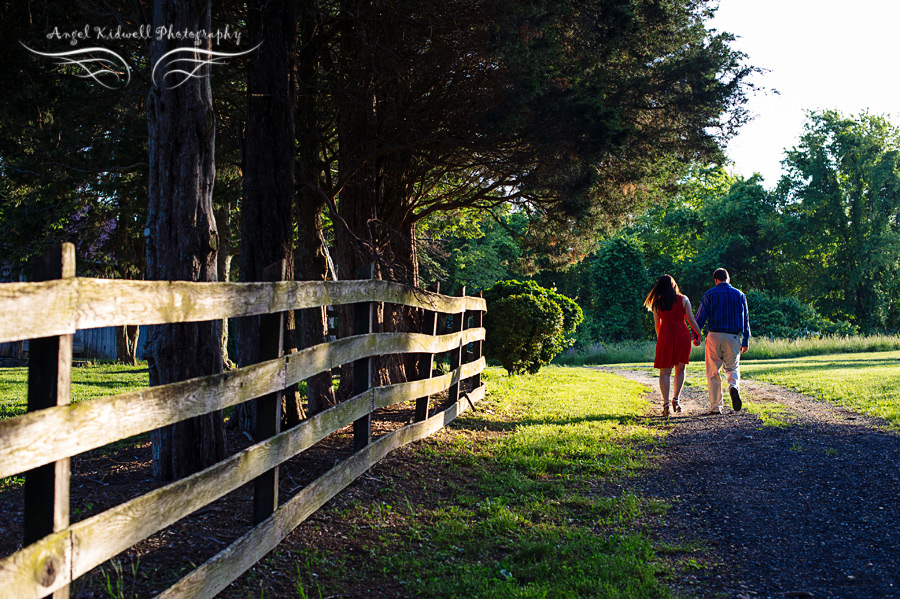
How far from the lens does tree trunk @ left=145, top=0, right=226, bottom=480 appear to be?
557cm

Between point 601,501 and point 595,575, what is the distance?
162 centimetres

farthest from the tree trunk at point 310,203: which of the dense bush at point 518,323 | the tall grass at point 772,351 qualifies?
the tall grass at point 772,351

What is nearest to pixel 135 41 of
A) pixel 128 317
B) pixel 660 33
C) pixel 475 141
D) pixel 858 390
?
pixel 475 141

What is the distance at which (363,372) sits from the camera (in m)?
6.46

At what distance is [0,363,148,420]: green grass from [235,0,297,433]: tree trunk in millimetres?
4205

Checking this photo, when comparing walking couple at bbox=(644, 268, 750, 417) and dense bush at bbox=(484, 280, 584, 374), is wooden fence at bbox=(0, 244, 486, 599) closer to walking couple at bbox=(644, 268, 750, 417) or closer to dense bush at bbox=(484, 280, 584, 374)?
walking couple at bbox=(644, 268, 750, 417)

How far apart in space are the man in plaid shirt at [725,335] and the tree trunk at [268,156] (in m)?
6.47

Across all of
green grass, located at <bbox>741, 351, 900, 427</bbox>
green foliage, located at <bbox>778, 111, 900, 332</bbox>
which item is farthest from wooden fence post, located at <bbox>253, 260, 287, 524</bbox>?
green foliage, located at <bbox>778, 111, 900, 332</bbox>

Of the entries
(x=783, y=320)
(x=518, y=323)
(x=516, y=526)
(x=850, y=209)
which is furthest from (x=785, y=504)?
(x=850, y=209)

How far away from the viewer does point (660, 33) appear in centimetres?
1055

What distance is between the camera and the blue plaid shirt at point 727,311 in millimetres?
10844

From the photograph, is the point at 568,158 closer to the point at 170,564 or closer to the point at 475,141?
the point at 475,141

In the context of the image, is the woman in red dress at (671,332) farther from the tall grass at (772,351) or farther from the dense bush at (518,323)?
the tall grass at (772,351)

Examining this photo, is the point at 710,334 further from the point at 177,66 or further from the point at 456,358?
the point at 177,66
